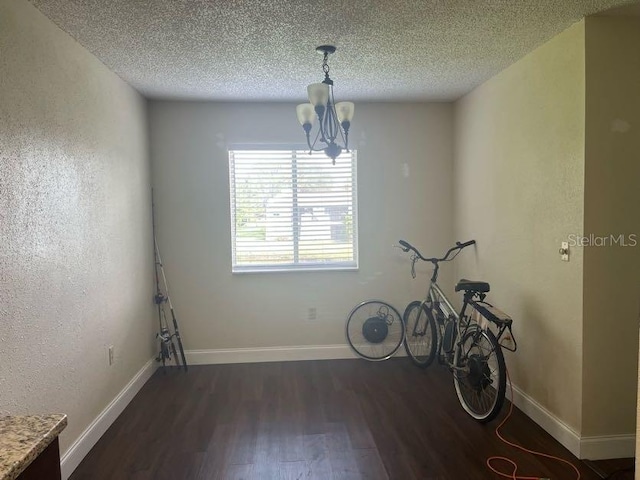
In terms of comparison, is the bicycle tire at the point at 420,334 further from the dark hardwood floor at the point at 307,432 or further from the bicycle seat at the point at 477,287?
the bicycle seat at the point at 477,287

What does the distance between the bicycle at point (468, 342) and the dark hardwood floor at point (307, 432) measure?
162mm

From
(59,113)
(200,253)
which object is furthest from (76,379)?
(200,253)

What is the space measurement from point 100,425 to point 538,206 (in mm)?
3129

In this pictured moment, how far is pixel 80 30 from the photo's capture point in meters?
2.46

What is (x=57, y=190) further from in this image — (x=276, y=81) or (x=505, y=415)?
(x=505, y=415)

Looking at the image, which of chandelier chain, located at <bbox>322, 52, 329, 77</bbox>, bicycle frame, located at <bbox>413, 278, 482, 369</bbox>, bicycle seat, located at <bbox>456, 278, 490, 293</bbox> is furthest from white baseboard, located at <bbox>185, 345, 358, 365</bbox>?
chandelier chain, located at <bbox>322, 52, 329, 77</bbox>

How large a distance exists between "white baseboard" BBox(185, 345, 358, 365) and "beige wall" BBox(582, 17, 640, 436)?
2.21 metres

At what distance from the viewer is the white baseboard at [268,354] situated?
4.18 meters

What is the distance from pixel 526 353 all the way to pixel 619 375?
2.00 feet

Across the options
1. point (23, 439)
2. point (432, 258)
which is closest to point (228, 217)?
point (432, 258)

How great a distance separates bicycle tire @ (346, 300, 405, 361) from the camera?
167 inches

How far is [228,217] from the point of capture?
13.6 feet

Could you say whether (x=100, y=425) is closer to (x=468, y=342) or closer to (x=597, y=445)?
(x=468, y=342)

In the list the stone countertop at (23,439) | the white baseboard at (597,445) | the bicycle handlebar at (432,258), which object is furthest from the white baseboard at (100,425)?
the white baseboard at (597,445)
